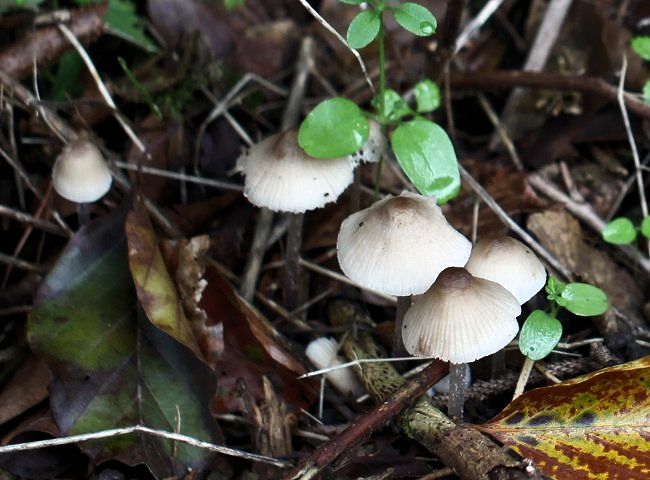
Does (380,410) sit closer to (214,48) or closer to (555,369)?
(555,369)

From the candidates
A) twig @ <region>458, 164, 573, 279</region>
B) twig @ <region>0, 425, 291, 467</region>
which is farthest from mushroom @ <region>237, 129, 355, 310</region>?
twig @ <region>0, 425, 291, 467</region>

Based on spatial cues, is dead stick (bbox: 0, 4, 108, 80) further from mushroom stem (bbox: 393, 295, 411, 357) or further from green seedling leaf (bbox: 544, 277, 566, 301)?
green seedling leaf (bbox: 544, 277, 566, 301)

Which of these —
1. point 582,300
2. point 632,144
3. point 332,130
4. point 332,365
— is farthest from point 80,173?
point 632,144

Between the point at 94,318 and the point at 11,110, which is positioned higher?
the point at 11,110

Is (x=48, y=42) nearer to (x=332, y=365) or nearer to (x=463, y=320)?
(x=332, y=365)

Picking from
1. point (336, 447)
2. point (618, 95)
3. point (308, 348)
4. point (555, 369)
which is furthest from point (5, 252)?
point (618, 95)
